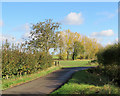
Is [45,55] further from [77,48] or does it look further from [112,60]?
[77,48]

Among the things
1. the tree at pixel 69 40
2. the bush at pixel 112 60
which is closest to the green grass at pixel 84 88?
the bush at pixel 112 60

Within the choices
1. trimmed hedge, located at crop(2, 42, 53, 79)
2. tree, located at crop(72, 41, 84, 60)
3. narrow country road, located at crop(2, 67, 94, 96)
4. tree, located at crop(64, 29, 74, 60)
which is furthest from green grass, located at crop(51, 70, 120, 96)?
tree, located at crop(72, 41, 84, 60)

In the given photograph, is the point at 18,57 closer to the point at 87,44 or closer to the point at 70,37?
the point at 70,37

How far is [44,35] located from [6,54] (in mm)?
21230

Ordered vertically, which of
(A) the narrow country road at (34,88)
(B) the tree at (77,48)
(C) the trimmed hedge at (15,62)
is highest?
(B) the tree at (77,48)

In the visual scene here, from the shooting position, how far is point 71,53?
2682 inches

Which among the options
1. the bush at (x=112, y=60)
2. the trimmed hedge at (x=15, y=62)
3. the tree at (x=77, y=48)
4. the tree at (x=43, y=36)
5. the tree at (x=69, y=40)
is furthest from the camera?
the tree at (x=77, y=48)

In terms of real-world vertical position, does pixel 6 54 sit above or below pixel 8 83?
above

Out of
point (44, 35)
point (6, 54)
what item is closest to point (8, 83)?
point (6, 54)

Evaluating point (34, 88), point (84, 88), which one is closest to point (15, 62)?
point (34, 88)

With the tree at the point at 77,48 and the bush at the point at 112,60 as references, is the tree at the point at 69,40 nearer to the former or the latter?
the tree at the point at 77,48

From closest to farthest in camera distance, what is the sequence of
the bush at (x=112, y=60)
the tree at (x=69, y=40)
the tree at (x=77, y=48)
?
1. the bush at (x=112, y=60)
2. the tree at (x=69, y=40)
3. the tree at (x=77, y=48)

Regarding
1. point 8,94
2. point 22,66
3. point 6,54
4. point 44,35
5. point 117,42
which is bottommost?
point 8,94

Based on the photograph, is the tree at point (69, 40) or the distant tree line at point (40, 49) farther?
the tree at point (69, 40)
